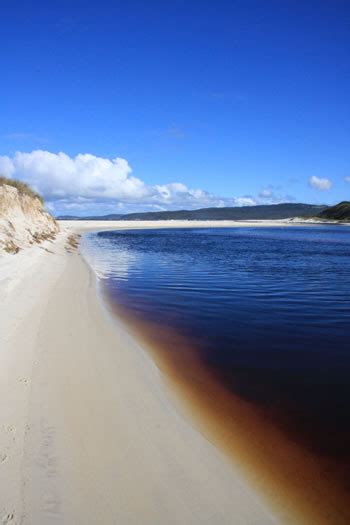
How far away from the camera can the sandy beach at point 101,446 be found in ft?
12.3

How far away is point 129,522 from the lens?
358cm

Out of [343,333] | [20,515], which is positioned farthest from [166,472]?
[343,333]

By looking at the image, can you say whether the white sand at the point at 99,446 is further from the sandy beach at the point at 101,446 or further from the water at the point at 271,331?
the water at the point at 271,331

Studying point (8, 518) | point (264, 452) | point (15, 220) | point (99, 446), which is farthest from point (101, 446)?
point (15, 220)

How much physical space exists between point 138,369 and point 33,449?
2971mm

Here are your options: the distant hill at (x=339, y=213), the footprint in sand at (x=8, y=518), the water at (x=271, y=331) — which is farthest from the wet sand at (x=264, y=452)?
the distant hill at (x=339, y=213)

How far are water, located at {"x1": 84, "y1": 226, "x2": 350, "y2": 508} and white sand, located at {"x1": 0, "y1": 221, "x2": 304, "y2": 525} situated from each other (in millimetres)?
1491

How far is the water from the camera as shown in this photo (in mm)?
5891

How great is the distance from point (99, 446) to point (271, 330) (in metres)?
6.34

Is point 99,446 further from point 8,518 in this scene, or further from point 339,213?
point 339,213

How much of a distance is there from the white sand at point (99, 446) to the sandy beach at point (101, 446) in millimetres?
13

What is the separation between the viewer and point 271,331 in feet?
32.3

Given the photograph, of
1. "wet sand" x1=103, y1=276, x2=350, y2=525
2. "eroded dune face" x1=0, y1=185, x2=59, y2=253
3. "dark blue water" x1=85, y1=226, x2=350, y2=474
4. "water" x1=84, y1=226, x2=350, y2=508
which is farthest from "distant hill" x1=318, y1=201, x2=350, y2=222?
"wet sand" x1=103, y1=276, x2=350, y2=525

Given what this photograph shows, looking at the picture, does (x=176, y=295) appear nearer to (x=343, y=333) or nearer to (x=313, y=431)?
(x=343, y=333)
